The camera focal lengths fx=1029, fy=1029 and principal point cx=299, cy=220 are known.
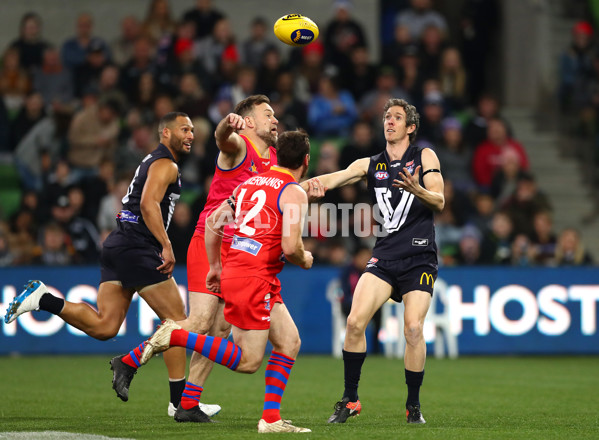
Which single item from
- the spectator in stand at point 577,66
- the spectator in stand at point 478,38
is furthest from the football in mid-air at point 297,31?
the spectator in stand at point 478,38

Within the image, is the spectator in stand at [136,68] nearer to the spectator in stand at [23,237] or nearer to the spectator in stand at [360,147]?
the spectator in stand at [23,237]

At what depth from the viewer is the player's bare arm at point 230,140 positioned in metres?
8.00

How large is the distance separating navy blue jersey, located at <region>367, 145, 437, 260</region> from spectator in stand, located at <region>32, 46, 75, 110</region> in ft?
35.4

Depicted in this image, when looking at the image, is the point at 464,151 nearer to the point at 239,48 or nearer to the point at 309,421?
the point at 239,48

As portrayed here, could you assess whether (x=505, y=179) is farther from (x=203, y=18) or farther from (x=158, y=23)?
(x=158, y=23)

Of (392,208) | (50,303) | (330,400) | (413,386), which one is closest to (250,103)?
(392,208)

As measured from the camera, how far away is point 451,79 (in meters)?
19.4

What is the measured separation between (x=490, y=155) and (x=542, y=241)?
2.19 metres

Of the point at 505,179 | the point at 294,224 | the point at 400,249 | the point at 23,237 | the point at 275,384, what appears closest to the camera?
the point at 294,224

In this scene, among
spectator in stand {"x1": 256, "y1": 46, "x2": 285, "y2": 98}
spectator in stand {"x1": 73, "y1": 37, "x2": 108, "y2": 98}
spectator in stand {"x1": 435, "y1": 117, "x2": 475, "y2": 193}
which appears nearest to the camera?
spectator in stand {"x1": 435, "y1": 117, "x2": 475, "y2": 193}

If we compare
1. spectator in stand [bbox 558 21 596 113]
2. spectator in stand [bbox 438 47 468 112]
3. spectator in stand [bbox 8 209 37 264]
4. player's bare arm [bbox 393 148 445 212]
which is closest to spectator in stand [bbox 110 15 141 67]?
spectator in stand [bbox 8 209 37 264]

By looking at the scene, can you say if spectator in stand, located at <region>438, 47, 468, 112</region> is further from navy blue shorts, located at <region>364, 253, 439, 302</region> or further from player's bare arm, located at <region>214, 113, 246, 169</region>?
player's bare arm, located at <region>214, 113, 246, 169</region>

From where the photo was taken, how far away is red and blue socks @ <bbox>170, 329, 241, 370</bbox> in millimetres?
7316

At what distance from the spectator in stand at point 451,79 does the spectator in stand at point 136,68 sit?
538 centimetres
